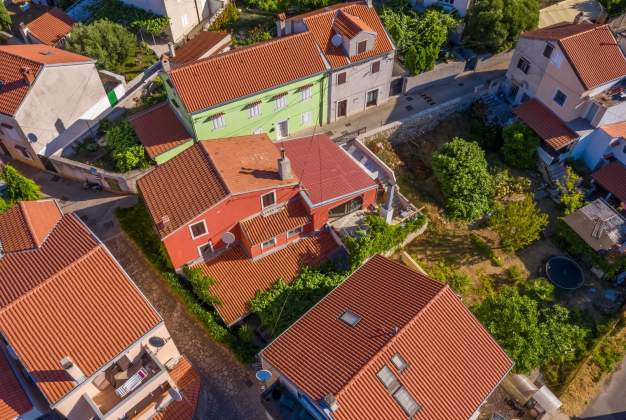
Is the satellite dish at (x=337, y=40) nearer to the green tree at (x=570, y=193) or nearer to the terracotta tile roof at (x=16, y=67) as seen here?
the terracotta tile roof at (x=16, y=67)

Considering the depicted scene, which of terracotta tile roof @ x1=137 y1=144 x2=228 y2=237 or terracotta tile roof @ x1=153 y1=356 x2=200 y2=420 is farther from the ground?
terracotta tile roof @ x1=137 y1=144 x2=228 y2=237

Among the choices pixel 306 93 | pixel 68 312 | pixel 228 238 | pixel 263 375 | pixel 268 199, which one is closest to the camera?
pixel 263 375

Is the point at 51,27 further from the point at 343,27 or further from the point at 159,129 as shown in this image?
the point at 343,27

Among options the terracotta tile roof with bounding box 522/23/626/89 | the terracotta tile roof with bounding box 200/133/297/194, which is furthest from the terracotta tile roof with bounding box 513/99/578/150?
the terracotta tile roof with bounding box 200/133/297/194

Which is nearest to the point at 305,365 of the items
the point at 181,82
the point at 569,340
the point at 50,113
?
the point at 569,340

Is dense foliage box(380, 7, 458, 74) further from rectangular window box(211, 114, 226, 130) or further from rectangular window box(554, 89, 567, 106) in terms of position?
rectangular window box(211, 114, 226, 130)

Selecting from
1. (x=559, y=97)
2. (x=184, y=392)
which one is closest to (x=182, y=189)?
(x=184, y=392)

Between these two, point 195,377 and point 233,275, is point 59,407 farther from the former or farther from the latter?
point 233,275
